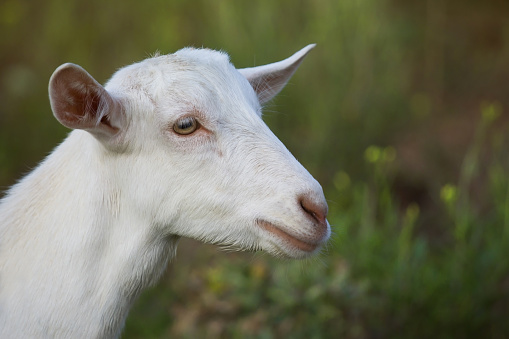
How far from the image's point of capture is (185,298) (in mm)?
5402

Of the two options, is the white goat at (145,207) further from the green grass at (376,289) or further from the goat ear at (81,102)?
the green grass at (376,289)

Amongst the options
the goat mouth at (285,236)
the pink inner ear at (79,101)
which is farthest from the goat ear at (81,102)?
the goat mouth at (285,236)

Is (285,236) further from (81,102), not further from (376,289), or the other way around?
(376,289)

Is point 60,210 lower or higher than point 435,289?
higher

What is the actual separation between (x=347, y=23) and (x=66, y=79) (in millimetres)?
4566

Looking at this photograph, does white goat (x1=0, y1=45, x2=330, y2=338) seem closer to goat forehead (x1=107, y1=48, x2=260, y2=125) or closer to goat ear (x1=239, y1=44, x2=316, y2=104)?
goat forehead (x1=107, y1=48, x2=260, y2=125)

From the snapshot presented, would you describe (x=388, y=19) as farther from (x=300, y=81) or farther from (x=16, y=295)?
(x=16, y=295)

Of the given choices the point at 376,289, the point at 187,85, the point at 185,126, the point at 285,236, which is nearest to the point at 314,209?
the point at 285,236

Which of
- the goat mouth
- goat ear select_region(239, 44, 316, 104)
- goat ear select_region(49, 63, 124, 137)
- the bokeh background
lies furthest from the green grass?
goat ear select_region(49, 63, 124, 137)

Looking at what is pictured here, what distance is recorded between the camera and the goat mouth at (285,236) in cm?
257

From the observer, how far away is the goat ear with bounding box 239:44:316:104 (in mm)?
3195

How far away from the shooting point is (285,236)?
8.43 ft

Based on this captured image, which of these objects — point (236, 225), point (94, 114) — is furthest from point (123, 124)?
point (236, 225)

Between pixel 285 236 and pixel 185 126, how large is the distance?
→ 0.59 metres
